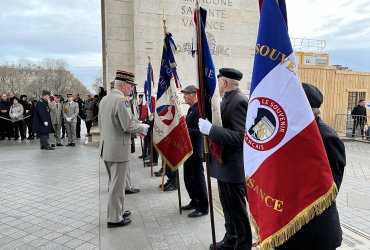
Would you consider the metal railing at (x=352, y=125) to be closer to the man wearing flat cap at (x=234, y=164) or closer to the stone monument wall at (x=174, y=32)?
the stone monument wall at (x=174, y=32)

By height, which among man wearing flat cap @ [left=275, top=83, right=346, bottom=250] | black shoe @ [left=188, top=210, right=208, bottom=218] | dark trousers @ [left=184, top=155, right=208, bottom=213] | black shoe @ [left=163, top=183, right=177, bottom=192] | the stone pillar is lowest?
black shoe @ [left=163, top=183, right=177, bottom=192]

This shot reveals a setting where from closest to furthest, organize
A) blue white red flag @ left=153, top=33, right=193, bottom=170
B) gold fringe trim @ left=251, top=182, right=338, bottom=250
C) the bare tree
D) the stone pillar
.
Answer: gold fringe trim @ left=251, top=182, right=338, bottom=250 < blue white red flag @ left=153, top=33, right=193, bottom=170 < the stone pillar < the bare tree

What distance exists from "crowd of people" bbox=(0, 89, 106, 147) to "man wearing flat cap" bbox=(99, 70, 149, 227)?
7.39 metres

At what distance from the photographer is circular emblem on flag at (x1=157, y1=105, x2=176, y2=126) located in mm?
4586

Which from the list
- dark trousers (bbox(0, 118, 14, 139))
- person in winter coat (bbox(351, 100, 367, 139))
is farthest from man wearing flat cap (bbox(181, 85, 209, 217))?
dark trousers (bbox(0, 118, 14, 139))

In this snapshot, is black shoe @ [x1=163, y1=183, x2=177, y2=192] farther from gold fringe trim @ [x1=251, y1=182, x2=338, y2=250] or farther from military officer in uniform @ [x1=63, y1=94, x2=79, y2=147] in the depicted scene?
military officer in uniform @ [x1=63, y1=94, x2=79, y2=147]

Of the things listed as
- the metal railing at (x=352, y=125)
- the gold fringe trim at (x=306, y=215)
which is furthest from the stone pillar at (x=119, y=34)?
the metal railing at (x=352, y=125)

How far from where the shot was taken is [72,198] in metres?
5.49

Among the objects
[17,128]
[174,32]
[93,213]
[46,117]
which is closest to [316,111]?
[93,213]

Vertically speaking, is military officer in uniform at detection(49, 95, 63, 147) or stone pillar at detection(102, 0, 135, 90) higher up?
stone pillar at detection(102, 0, 135, 90)

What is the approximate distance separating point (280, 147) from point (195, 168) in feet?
9.39

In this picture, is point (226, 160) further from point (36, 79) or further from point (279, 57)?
point (36, 79)

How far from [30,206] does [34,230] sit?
1.09m

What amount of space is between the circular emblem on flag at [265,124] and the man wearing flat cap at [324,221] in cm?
29
